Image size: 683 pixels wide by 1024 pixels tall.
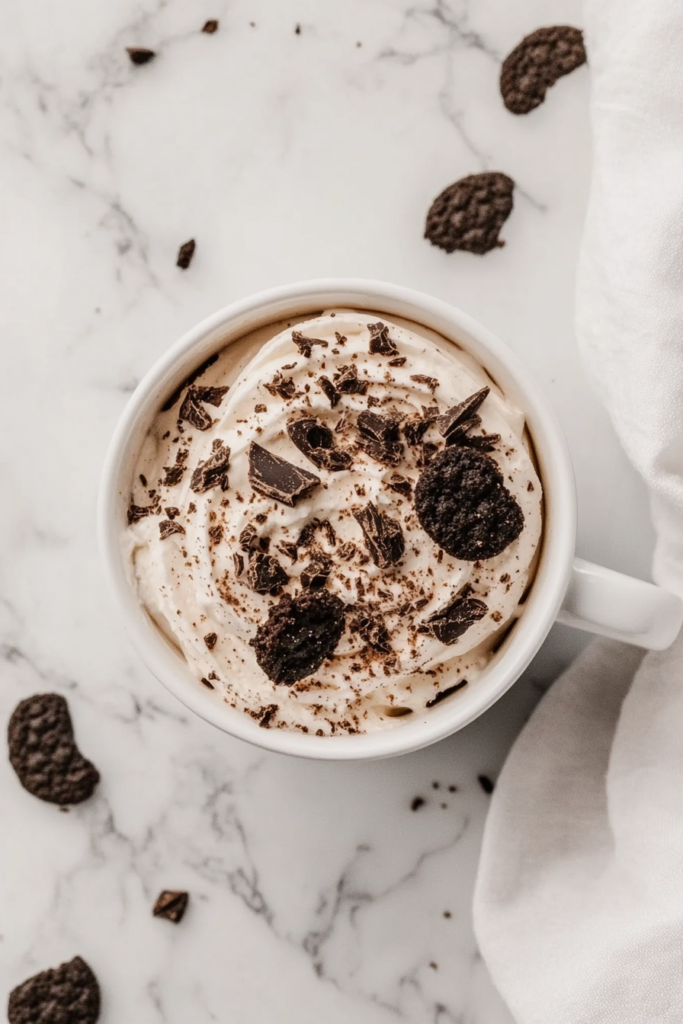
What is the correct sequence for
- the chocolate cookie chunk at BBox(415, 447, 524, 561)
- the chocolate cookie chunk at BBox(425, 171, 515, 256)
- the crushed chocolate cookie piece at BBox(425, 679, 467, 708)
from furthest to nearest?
the chocolate cookie chunk at BBox(425, 171, 515, 256), the crushed chocolate cookie piece at BBox(425, 679, 467, 708), the chocolate cookie chunk at BBox(415, 447, 524, 561)

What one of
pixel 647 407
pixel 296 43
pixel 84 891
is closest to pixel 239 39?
pixel 296 43

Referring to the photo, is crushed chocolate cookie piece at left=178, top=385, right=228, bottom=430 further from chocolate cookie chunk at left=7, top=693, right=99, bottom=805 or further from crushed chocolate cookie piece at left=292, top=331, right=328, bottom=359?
chocolate cookie chunk at left=7, top=693, right=99, bottom=805

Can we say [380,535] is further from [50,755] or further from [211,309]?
[50,755]

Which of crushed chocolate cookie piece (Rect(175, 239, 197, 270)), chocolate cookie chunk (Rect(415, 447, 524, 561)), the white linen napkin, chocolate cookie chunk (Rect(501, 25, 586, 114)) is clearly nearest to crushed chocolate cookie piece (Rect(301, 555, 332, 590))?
chocolate cookie chunk (Rect(415, 447, 524, 561))

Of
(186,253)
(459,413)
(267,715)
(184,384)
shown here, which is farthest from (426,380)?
(186,253)

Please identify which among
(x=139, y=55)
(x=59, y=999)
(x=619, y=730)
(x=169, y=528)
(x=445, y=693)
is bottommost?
(x=59, y=999)

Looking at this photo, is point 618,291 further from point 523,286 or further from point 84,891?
point 84,891
